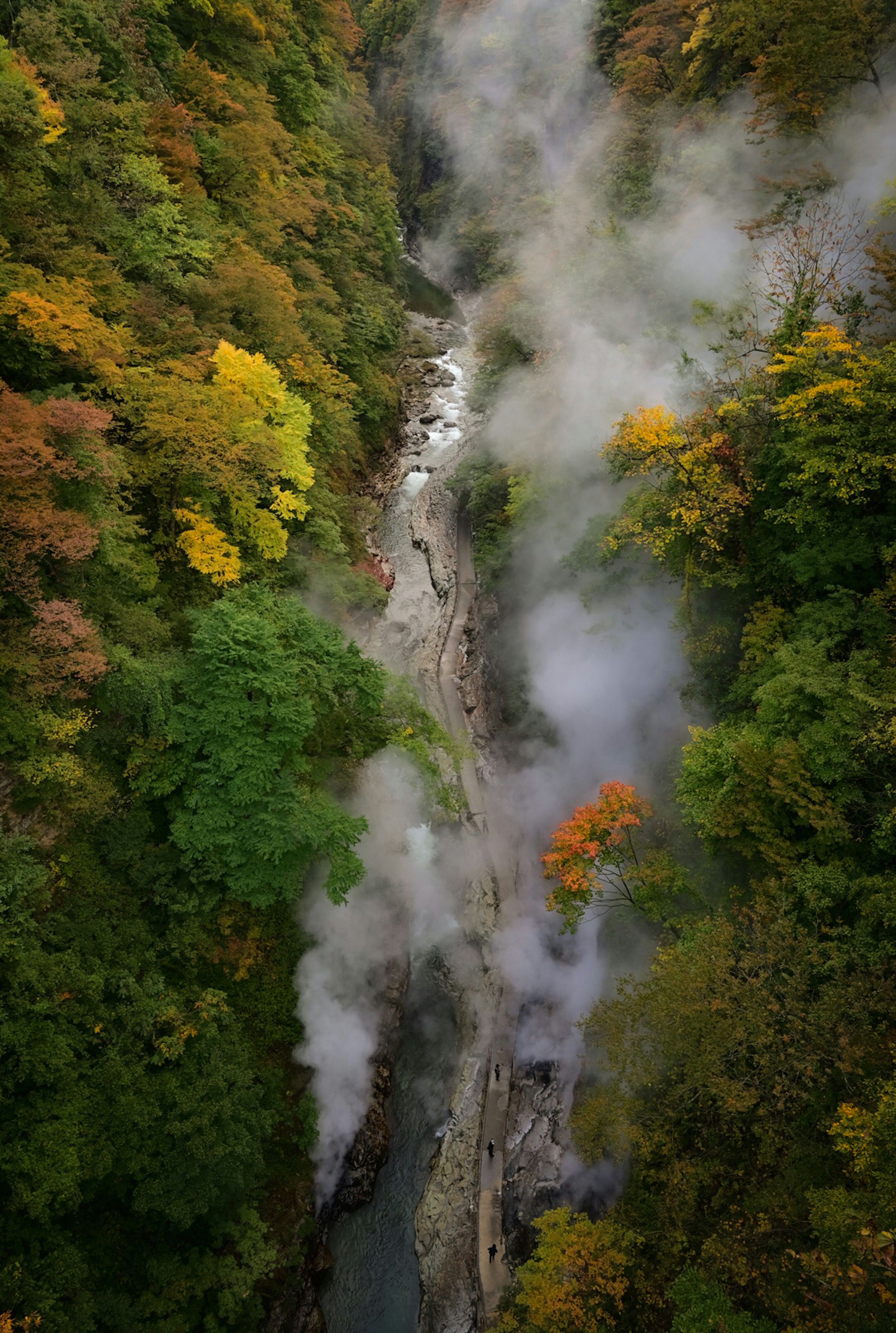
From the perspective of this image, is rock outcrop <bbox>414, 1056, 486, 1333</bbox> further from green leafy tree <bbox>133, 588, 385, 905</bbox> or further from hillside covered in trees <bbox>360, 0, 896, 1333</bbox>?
green leafy tree <bbox>133, 588, 385, 905</bbox>

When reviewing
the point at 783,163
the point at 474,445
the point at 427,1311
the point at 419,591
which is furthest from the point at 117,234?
the point at 427,1311

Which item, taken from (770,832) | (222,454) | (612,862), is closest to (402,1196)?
(612,862)

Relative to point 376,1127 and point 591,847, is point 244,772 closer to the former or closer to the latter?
point 591,847

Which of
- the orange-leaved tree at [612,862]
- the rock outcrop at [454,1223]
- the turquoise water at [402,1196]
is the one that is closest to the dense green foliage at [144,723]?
the turquoise water at [402,1196]

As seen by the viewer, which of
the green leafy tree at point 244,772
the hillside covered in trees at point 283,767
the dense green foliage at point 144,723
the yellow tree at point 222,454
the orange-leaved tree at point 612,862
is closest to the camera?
the hillside covered in trees at point 283,767

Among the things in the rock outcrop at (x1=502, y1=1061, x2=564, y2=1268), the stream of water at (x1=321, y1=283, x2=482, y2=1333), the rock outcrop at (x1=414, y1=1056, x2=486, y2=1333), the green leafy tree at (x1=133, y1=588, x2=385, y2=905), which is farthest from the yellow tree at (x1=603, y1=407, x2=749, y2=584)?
the rock outcrop at (x1=414, y1=1056, x2=486, y2=1333)

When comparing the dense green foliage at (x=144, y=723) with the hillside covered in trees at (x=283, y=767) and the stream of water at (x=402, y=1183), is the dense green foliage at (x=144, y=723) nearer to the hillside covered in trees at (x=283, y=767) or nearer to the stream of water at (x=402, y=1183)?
the hillside covered in trees at (x=283, y=767)
